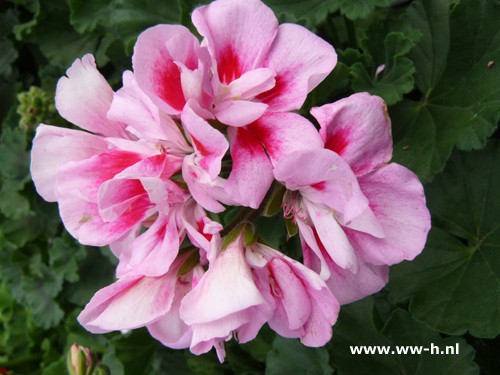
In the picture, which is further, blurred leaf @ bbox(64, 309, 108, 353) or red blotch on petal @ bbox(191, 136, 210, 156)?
blurred leaf @ bbox(64, 309, 108, 353)

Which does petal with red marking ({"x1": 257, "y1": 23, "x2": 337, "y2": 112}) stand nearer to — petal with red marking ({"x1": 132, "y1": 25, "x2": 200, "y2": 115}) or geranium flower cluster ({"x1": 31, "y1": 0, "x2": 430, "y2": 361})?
geranium flower cluster ({"x1": 31, "y1": 0, "x2": 430, "y2": 361})

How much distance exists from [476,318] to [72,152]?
2.92ft

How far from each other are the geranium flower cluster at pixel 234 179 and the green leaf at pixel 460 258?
356 mm

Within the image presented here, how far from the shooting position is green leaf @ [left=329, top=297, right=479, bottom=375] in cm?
101

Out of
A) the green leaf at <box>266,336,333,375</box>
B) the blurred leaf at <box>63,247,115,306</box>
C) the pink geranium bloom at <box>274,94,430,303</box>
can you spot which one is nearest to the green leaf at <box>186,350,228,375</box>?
the green leaf at <box>266,336,333,375</box>

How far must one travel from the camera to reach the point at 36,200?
1.78 metres

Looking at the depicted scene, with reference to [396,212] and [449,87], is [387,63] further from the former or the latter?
[396,212]

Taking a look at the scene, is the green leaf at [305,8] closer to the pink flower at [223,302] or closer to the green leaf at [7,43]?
the pink flower at [223,302]

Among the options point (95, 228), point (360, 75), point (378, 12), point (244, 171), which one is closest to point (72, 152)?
point (95, 228)

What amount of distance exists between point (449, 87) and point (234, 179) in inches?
27.5

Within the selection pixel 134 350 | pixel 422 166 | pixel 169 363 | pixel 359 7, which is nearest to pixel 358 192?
pixel 422 166

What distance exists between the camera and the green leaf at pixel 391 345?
1.01m

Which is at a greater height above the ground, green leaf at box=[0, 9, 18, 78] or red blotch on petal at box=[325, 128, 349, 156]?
red blotch on petal at box=[325, 128, 349, 156]

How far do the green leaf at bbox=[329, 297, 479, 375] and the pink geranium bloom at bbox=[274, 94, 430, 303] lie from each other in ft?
1.69
